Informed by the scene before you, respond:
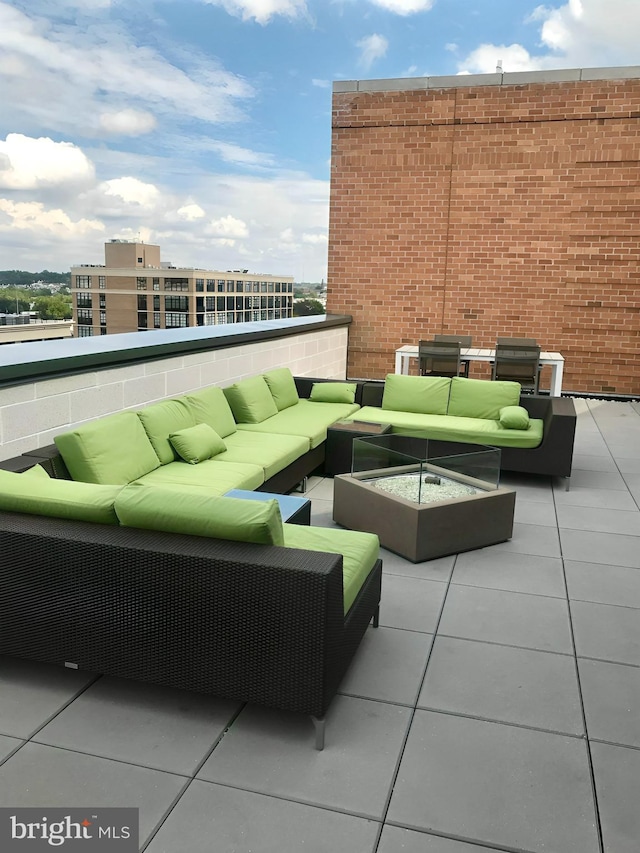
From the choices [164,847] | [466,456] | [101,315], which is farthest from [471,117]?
[101,315]

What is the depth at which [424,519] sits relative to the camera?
402 cm

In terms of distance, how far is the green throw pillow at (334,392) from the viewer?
6.79 m

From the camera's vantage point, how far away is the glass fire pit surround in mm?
4078

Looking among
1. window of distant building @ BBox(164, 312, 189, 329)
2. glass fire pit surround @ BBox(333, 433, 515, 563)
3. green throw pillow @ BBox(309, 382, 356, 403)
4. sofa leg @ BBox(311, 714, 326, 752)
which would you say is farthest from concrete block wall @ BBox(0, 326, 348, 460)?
window of distant building @ BBox(164, 312, 189, 329)

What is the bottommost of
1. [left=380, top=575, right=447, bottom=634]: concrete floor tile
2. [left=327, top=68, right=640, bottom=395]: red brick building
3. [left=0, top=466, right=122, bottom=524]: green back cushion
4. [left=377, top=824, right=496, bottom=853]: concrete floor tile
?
[left=377, top=824, right=496, bottom=853]: concrete floor tile

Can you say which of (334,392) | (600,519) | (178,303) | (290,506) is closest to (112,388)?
(290,506)

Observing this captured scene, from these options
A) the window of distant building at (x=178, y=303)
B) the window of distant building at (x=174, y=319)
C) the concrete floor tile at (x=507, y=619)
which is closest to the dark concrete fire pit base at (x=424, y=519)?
the concrete floor tile at (x=507, y=619)

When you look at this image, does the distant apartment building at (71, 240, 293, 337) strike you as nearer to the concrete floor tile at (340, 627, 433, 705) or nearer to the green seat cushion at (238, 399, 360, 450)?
the green seat cushion at (238, 399, 360, 450)

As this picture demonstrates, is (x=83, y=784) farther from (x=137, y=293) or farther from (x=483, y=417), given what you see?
(x=137, y=293)

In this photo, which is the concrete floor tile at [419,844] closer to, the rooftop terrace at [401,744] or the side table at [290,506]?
the rooftop terrace at [401,744]

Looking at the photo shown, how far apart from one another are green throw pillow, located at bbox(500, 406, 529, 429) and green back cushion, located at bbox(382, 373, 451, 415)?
2.46 feet

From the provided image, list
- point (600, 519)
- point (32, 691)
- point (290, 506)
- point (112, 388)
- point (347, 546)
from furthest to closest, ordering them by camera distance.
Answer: point (600, 519) < point (112, 388) < point (290, 506) < point (347, 546) < point (32, 691)

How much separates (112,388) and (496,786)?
3.48 metres

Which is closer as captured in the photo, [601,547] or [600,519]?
[601,547]
